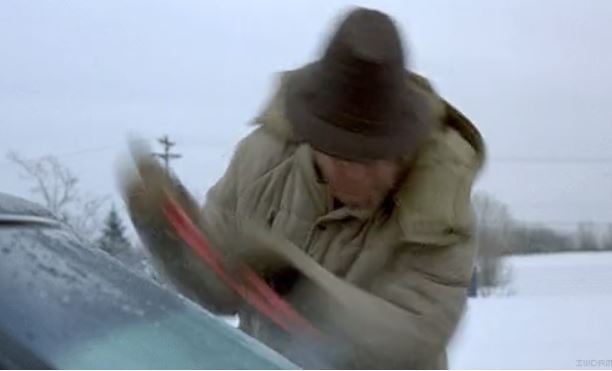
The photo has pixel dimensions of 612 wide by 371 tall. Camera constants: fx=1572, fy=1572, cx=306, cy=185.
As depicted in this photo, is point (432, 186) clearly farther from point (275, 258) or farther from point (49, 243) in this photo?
point (49, 243)

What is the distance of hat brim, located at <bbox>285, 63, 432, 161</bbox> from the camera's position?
2.02m

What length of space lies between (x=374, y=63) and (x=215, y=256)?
0.34 meters

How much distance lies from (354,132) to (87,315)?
0.56 meters

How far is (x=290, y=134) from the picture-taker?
7.01 ft

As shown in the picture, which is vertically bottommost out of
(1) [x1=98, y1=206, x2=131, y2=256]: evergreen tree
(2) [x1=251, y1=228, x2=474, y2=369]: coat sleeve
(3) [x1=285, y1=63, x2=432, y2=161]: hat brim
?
(1) [x1=98, y1=206, x2=131, y2=256]: evergreen tree

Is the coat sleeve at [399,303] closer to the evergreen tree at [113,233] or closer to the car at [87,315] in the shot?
the car at [87,315]

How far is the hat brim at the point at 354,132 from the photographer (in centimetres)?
202

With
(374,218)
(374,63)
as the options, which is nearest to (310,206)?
(374,218)

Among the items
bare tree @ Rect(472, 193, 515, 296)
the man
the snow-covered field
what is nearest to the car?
the man

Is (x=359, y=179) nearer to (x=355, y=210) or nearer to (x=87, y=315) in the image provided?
(x=355, y=210)

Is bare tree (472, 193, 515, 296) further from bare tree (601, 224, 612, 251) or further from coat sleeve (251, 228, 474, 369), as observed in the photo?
coat sleeve (251, 228, 474, 369)

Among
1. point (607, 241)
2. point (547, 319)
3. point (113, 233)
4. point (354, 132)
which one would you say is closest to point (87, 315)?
point (354, 132)

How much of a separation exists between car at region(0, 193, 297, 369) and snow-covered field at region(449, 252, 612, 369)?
183 cm

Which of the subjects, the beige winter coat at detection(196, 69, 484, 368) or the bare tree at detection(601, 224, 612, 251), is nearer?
the beige winter coat at detection(196, 69, 484, 368)
